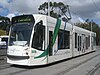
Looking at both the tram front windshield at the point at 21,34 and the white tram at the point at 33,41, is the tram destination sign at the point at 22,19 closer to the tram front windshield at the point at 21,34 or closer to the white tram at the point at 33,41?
the white tram at the point at 33,41

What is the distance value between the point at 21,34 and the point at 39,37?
43.5 inches

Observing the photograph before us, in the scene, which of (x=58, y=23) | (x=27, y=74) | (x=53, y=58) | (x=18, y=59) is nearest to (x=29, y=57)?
(x=18, y=59)

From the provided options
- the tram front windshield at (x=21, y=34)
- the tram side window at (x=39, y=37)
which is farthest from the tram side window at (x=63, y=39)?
the tram front windshield at (x=21, y=34)

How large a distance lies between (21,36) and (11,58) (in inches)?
57.7

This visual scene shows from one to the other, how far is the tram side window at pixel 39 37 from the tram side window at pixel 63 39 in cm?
312

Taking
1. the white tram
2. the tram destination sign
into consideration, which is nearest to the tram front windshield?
the white tram

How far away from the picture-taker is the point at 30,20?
14883mm

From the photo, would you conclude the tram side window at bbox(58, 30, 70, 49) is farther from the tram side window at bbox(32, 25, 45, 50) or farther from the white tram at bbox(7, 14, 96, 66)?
the tram side window at bbox(32, 25, 45, 50)

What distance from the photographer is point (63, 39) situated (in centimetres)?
1912

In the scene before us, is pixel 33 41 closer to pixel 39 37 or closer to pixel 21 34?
pixel 39 37

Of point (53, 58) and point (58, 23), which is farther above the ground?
point (58, 23)

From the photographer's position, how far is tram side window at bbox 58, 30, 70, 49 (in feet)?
59.9

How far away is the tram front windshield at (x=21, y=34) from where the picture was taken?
14.4m

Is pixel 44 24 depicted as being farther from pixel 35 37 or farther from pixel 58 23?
pixel 58 23
